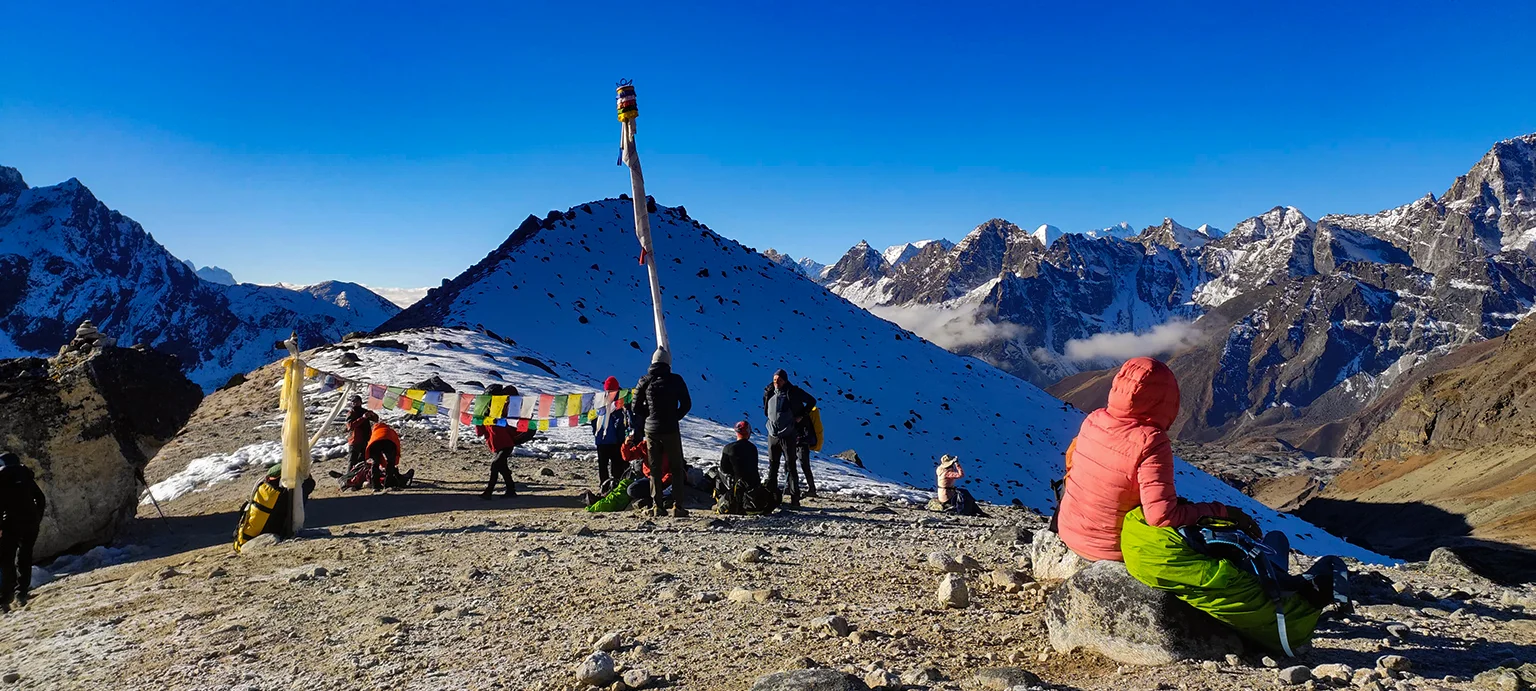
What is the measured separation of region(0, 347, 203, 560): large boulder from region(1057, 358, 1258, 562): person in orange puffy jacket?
1504 centimetres

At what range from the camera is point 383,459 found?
1595cm

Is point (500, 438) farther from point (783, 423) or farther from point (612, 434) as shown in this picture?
point (783, 423)

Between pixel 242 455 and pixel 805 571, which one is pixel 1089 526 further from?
pixel 242 455

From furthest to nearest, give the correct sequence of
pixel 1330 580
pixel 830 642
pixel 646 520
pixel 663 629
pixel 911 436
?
pixel 911 436 → pixel 646 520 → pixel 663 629 → pixel 830 642 → pixel 1330 580

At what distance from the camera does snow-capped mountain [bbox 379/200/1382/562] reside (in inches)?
1679

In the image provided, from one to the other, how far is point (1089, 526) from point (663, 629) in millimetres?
3391

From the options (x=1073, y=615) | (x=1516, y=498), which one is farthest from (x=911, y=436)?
(x=1516, y=498)

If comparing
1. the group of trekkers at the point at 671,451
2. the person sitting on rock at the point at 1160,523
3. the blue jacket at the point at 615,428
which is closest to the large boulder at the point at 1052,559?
the person sitting on rock at the point at 1160,523

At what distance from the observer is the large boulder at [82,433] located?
501 inches

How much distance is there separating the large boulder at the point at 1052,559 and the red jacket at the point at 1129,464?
1.36m

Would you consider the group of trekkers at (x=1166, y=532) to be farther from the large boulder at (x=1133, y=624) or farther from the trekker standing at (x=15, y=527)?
the trekker standing at (x=15, y=527)

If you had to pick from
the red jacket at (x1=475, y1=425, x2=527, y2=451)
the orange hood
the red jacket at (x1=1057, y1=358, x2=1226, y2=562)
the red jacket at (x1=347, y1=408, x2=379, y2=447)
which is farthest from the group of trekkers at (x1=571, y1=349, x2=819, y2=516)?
the orange hood

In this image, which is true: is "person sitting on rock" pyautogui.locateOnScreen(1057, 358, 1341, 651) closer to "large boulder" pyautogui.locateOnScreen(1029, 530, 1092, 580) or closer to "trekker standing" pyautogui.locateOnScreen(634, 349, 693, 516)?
"large boulder" pyautogui.locateOnScreen(1029, 530, 1092, 580)

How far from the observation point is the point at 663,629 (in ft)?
21.5
